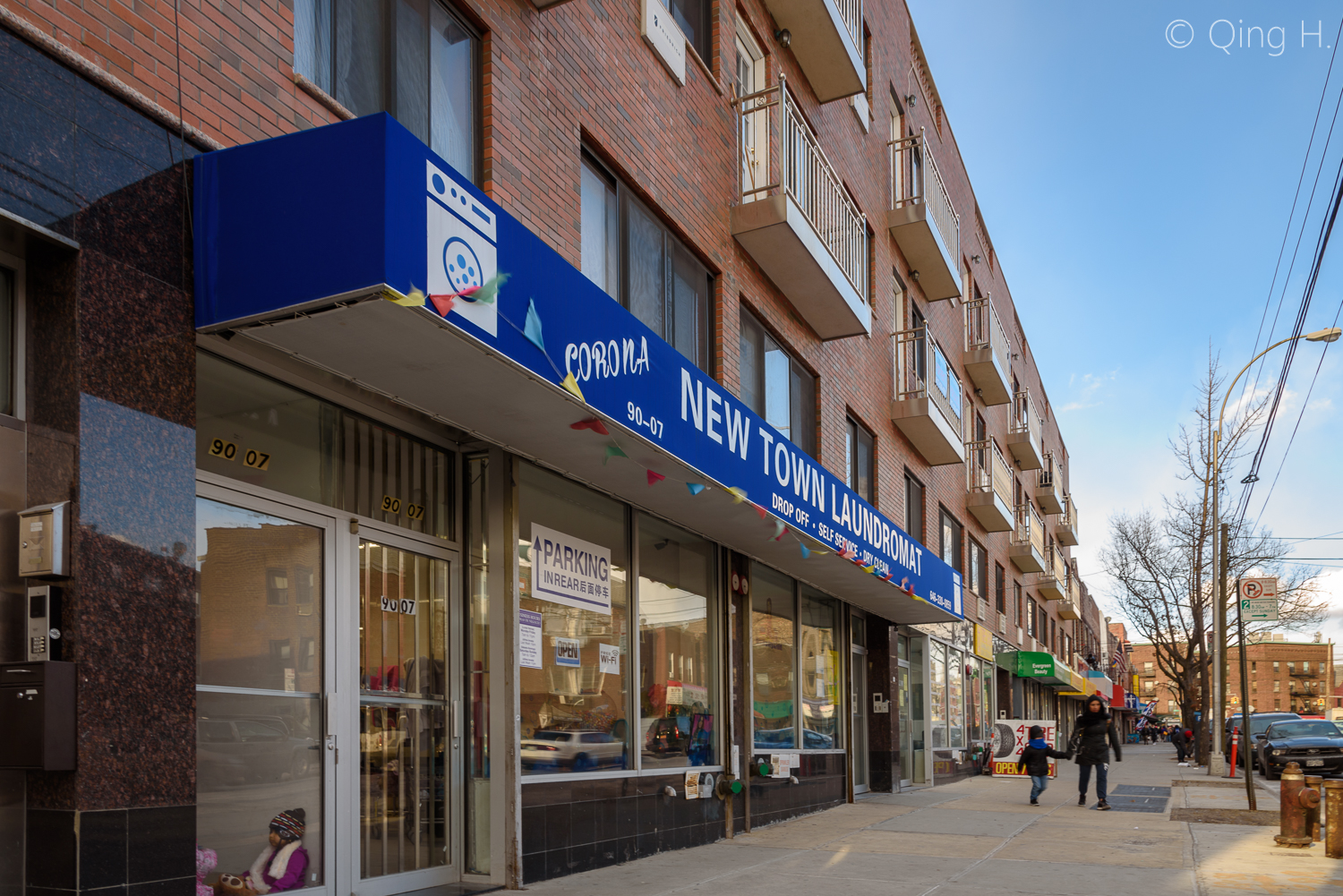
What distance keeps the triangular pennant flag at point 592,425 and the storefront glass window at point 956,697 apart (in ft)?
59.9

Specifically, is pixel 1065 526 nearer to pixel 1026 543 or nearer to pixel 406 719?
pixel 1026 543

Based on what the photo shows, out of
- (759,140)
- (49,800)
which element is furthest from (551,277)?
(759,140)

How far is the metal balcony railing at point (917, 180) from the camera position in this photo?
789 inches

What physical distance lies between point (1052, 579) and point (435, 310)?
41.2 metres

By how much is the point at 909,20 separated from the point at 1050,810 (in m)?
15.1

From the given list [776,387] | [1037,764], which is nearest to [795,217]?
[776,387]

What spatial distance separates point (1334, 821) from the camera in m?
10.2

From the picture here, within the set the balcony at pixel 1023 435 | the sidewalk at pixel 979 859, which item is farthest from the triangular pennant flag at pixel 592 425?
the balcony at pixel 1023 435

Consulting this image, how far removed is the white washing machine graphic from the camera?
538 centimetres

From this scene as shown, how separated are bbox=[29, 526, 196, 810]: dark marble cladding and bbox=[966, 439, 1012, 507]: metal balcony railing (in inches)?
932

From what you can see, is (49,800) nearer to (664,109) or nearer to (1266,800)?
(664,109)

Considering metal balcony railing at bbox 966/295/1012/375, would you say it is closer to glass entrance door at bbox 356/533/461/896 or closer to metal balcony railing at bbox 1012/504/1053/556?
metal balcony railing at bbox 1012/504/1053/556

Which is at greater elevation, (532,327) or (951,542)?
(532,327)

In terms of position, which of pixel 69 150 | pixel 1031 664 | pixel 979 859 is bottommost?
pixel 1031 664
